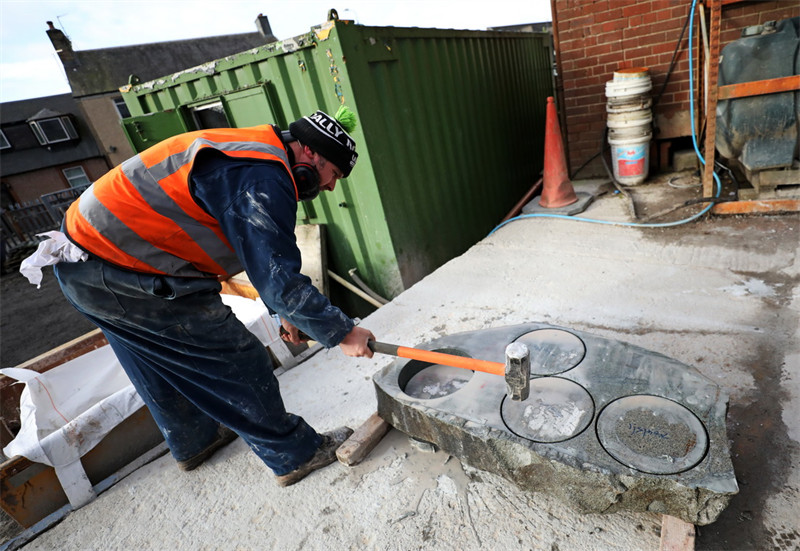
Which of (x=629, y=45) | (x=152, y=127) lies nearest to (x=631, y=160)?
(x=629, y=45)

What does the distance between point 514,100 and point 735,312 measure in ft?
14.1

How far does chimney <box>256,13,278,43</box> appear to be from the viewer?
21.7 m

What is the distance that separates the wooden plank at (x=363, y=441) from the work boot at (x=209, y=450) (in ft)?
2.39

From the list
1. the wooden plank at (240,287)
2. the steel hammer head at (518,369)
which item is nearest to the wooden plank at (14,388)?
the wooden plank at (240,287)

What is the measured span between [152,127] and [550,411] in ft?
15.4

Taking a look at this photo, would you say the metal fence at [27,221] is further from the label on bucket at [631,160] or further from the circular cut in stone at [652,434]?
the circular cut in stone at [652,434]

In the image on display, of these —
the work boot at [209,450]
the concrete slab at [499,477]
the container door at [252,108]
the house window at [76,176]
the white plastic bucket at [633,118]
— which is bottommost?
the concrete slab at [499,477]

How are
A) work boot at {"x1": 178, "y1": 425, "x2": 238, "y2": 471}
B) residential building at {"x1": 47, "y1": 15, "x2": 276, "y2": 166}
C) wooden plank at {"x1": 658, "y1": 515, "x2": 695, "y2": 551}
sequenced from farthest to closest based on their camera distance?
residential building at {"x1": 47, "y1": 15, "x2": 276, "y2": 166}, work boot at {"x1": 178, "y1": 425, "x2": 238, "y2": 471}, wooden plank at {"x1": 658, "y1": 515, "x2": 695, "y2": 551}

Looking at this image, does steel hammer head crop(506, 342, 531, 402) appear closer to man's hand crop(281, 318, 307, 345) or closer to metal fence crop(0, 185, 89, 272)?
man's hand crop(281, 318, 307, 345)

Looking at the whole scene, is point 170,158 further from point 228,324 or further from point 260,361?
point 260,361

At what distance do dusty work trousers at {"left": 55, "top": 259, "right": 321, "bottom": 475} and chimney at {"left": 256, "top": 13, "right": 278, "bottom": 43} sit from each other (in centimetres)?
2407

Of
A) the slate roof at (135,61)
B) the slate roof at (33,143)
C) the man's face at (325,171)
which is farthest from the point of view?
the slate roof at (33,143)

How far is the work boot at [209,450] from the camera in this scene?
214 centimetres

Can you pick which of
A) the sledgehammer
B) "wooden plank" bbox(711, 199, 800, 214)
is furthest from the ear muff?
"wooden plank" bbox(711, 199, 800, 214)
